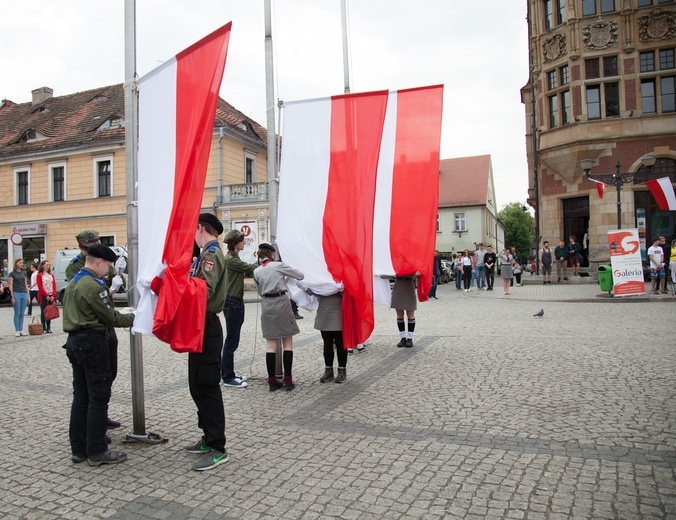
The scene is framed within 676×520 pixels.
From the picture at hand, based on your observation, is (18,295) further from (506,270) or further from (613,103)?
(613,103)

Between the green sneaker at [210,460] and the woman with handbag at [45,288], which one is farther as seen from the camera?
the woman with handbag at [45,288]

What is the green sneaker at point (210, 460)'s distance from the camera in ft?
13.9

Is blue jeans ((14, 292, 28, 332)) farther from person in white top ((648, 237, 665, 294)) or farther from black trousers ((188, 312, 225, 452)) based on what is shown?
person in white top ((648, 237, 665, 294))

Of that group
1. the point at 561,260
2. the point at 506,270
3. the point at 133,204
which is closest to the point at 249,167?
the point at 506,270

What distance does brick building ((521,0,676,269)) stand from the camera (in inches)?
958

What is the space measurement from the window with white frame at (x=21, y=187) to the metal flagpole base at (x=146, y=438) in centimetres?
3302

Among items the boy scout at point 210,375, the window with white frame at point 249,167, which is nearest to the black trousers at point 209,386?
the boy scout at point 210,375

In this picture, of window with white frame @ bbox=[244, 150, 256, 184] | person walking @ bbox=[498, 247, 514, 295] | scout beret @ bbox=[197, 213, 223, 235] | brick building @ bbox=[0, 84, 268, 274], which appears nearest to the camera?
scout beret @ bbox=[197, 213, 223, 235]

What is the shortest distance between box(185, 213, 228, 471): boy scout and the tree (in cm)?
9425

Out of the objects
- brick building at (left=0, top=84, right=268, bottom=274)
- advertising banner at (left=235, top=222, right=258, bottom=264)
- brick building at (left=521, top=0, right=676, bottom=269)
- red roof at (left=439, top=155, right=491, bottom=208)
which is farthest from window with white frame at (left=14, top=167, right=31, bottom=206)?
red roof at (left=439, top=155, right=491, bottom=208)

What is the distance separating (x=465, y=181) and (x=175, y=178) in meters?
57.7

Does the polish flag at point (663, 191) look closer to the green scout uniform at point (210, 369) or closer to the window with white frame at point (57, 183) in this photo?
the green scout uniform at point (210, 369)

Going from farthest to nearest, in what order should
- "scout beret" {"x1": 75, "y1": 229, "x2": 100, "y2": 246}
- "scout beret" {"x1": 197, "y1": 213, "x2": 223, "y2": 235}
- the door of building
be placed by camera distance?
the door of building → "scout beret" {"x1": 75, "y1": 229, "x2": 100, "y2": 246} → "scout beret" {"x1": 197, "y1": 213, "x2": 223, "y2": 235}

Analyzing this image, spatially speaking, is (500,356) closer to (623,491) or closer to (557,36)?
(623,491)
